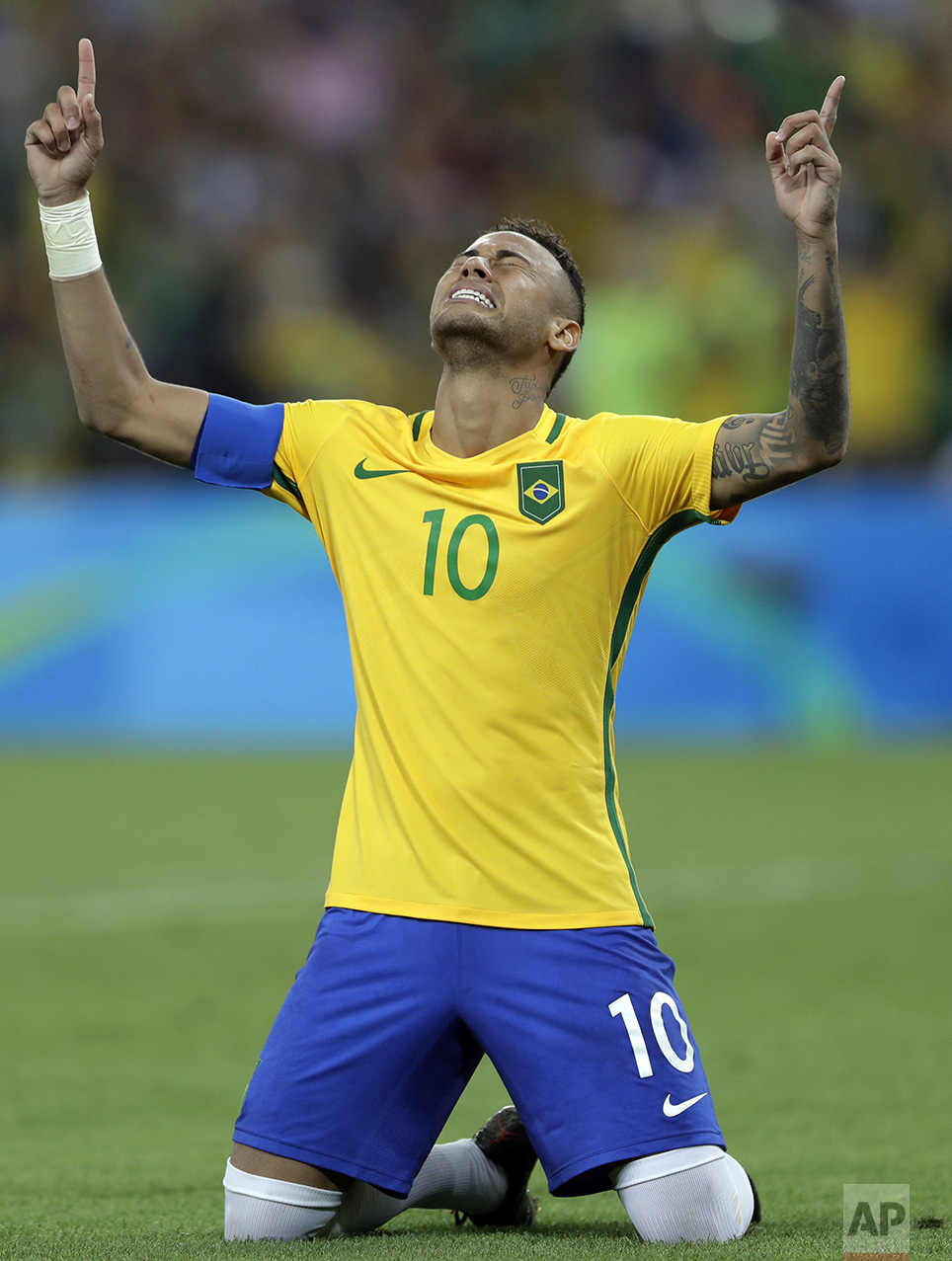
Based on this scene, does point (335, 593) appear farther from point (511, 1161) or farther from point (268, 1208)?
point (268, 1208)

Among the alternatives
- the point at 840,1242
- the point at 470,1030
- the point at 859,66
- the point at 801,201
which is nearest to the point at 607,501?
the point at 801,201

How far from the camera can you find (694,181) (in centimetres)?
1711

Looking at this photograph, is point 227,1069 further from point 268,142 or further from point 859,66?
point 859,66

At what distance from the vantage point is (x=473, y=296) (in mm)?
3658

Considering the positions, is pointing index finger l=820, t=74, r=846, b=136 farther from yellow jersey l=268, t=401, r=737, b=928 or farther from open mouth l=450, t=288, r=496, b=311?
open mouth l=450, t=288, r=496, b=311

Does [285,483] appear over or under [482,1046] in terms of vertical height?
over

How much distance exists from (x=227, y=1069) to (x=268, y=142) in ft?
45.7

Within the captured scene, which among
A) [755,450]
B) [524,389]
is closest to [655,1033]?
[755,450]

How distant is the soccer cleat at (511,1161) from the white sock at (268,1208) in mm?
482

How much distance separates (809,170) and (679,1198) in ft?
6.06

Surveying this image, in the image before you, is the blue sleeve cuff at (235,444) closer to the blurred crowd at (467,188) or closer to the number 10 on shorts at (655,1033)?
the number 10 on shorts at (655,1033)

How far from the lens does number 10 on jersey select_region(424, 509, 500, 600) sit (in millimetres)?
3553

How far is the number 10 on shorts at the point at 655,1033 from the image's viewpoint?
11.1 ft

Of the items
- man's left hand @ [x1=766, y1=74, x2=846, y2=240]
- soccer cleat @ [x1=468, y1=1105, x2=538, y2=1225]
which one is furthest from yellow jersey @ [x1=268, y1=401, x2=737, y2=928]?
soccer cleat @ [x1=468, y1=1105, x2=538, y2=1225]
